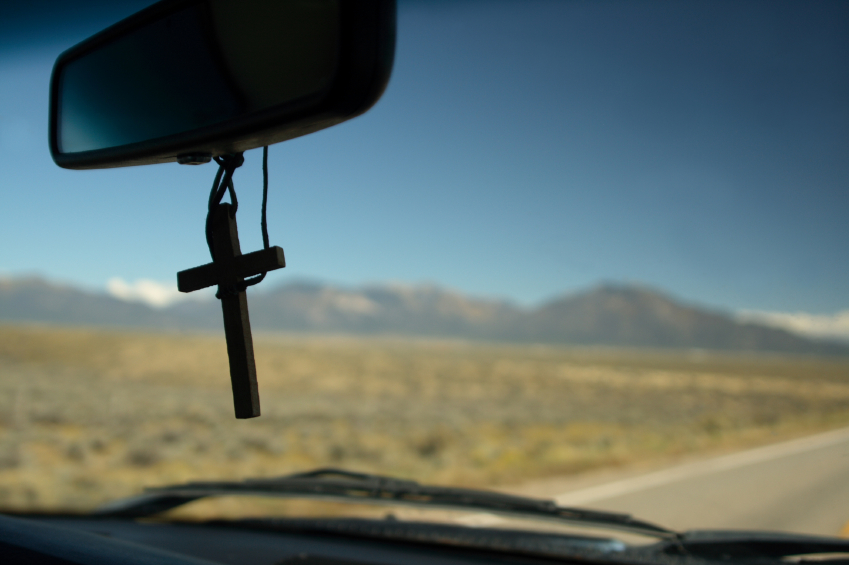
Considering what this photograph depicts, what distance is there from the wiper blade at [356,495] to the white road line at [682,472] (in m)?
4.05

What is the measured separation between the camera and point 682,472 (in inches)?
364

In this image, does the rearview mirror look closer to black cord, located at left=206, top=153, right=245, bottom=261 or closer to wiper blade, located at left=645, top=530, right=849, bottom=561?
black cord, located at left=206, top=153, right=245, bottom=261

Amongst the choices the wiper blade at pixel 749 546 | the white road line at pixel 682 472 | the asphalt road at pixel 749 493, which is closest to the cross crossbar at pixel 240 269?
the wiper blade at pixel 749 546

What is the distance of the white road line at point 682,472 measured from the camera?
786cm

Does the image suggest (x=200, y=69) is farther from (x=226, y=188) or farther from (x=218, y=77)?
(x=226, y=188)

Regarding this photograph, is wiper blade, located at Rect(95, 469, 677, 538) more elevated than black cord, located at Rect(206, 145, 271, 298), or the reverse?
black cord, located at Rect(206, 145, 271, 298)

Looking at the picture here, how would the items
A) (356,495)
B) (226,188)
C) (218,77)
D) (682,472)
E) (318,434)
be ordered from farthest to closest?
1. (318,434)
2. (682,472)
3. (356,495)
4. (226,188)
5. (218,77)

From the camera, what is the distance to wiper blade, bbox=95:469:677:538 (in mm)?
3637

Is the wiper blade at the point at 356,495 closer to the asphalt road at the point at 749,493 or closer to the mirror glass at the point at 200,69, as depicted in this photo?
the asphalt road at the point at 749,493

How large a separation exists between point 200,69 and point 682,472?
365 inches

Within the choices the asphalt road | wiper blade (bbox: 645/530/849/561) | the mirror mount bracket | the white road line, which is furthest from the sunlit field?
the mirror mount bracket

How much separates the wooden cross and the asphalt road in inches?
161

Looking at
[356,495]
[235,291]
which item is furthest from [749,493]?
[235,291]

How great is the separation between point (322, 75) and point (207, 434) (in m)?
13.0
